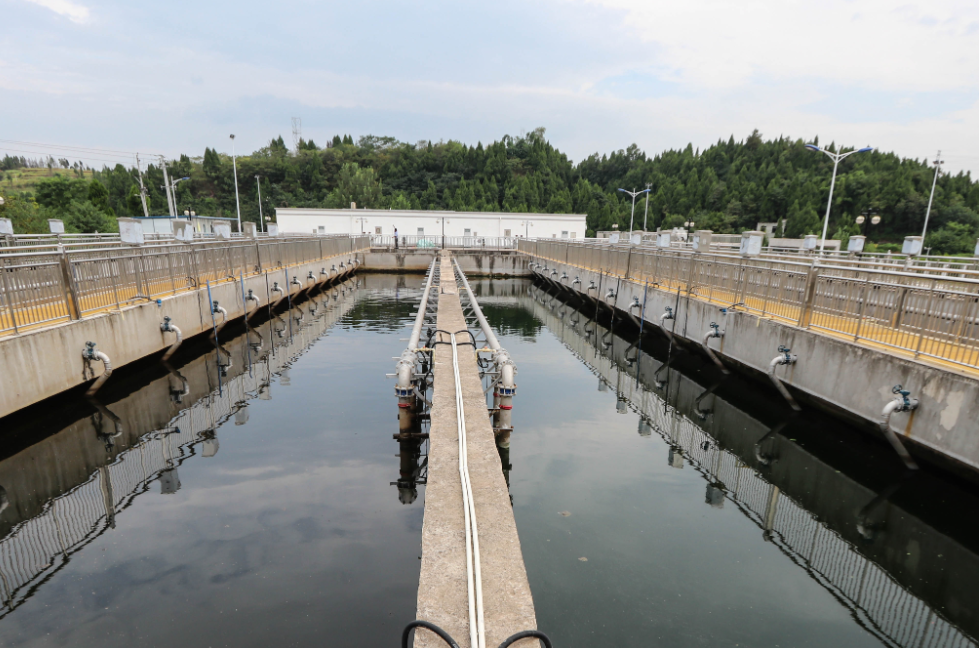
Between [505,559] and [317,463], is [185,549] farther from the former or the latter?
[505,559]

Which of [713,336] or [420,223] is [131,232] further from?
[420,223]

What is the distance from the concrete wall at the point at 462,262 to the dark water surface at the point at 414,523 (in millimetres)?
30255

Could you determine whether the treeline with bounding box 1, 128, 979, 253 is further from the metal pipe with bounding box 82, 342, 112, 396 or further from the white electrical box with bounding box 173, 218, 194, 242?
the metal pipe with bounding box 82, 342, 112, 396

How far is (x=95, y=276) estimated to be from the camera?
37.9 feet

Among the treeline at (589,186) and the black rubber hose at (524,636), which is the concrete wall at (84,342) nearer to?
the black rubber hose at (524,636)

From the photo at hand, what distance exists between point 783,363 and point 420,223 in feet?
172

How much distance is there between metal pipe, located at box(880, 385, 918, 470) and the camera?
7766 millimetres

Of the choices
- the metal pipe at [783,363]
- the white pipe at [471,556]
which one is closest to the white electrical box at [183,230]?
the white pipe at [471,556]

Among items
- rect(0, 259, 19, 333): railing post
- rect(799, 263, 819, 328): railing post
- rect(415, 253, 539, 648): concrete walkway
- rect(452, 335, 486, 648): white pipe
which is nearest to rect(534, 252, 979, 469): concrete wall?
rect(799, 263, 819, 328): railing post

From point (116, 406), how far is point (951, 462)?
16485mm

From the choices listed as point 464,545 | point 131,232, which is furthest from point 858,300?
point 131,232

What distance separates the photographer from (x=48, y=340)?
368 inches

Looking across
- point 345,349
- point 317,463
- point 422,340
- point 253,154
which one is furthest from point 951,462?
point 253,154

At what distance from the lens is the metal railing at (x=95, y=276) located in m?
9.45
